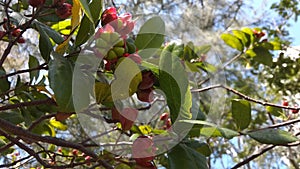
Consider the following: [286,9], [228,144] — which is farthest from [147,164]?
[228,144]

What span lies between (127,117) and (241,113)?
0.30 meters

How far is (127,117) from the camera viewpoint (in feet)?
2.07

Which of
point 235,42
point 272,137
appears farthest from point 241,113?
point 235,42

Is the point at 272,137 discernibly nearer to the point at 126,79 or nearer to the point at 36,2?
the point at 126,79

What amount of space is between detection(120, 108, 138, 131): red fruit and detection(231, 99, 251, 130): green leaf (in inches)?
10.6

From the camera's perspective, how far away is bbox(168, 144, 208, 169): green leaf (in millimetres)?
576

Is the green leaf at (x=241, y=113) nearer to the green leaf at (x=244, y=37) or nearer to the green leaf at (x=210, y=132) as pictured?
the green leaf at (x=210, y=132)

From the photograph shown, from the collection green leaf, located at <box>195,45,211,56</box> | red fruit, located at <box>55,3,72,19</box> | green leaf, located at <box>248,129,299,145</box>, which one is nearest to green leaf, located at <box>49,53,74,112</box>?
red fruit, located at <box>55,3,72,19</box>

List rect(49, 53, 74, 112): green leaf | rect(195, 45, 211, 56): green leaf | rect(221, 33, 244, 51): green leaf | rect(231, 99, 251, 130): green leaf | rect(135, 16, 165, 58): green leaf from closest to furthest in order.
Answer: rect(49, 53, 74, 112): green leaf → rect(135, 16, 165, 58): green leaf → rect(231, 99, 251, 130): green leaf → rect(195, 45, 211, 56): green leaf → rect(221, 33, 244, 51): green leaf

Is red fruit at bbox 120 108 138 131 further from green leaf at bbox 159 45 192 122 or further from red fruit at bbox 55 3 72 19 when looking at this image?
red fruit at bbox 55 3 72 19

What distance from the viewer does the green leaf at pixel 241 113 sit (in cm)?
84

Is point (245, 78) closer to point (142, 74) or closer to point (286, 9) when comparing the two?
point (286, 9)

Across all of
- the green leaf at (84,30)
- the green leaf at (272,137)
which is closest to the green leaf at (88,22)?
the green leaf at (84,30)

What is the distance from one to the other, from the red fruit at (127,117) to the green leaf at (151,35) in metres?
0.09
